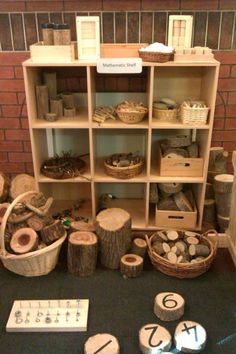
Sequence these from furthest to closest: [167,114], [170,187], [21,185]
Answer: [21,185], [170,187], [167,114]

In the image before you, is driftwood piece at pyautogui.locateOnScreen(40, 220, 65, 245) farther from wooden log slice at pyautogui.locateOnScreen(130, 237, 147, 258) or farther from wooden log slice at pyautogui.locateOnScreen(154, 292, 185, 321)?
wooden log slice at pyautogui.locateOnScreen(154, 292, 185, 321)

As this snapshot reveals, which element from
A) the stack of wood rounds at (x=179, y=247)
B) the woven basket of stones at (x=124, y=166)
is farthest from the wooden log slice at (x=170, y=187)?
the stack of wood rounds at (x=179, y=247)

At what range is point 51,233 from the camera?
80.9 inches

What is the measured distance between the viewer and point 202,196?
2330mm

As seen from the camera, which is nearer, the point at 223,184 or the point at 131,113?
the point at 131,113

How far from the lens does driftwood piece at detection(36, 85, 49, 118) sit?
88.6 inches

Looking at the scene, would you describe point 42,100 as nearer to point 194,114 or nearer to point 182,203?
point 194,114

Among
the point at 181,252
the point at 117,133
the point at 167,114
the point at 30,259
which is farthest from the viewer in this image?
the point at 117,133

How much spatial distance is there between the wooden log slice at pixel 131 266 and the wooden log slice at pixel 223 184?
2.31 ft

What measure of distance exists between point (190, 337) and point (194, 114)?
4.04 feet

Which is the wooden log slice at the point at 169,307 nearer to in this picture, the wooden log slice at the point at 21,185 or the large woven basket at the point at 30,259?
the large woven basket at the point at 30,259

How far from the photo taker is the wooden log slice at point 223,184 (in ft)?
7.53

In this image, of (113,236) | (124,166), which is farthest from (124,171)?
(113,236)

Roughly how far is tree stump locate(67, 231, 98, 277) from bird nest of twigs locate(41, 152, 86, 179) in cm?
42
